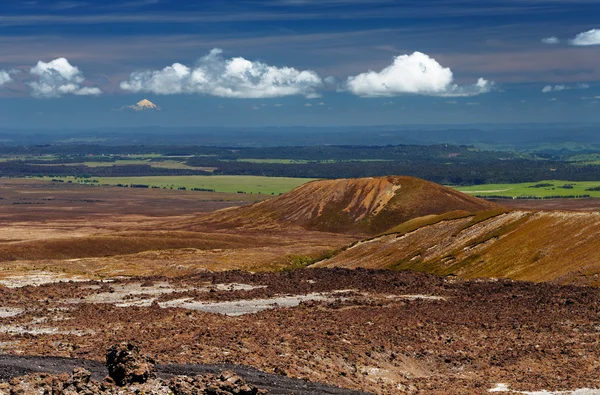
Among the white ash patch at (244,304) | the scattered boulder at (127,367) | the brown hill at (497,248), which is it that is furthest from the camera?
the brown hill at (497,248)

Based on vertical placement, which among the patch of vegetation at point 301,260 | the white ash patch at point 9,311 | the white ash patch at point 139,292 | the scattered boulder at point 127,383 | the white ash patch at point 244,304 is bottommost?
the patch of vegetation at point 301,260

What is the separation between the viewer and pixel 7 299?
6369 cm

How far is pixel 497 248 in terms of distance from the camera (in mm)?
89438

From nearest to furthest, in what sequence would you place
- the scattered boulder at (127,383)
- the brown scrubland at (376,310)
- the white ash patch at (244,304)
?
the scattered boulder at (127,383) < the brown scrubland at (376,310) < the white ash patch at (244,304)

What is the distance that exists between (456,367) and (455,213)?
A: 81.3 m

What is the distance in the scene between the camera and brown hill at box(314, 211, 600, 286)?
7662 cm

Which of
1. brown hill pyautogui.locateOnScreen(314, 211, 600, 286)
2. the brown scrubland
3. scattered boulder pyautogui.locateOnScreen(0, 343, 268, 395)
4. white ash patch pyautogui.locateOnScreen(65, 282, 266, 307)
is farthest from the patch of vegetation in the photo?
scattered boulder pyautogui.locateOnScreen(0, 343, 268, 395)

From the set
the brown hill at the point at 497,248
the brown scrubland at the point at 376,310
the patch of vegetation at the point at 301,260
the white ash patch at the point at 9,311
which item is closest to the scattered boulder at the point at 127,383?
the brown scrubland at the point at 376,310

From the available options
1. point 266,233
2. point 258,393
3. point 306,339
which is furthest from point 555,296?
point 266,233

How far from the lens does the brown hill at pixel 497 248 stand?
76.6 meters

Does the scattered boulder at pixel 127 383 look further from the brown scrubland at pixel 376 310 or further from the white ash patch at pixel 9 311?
the white ash patch at pixel 9 311

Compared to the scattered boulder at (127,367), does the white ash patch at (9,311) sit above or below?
below

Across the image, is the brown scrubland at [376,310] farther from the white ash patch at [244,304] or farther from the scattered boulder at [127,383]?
the scattered boulder at [127,383]

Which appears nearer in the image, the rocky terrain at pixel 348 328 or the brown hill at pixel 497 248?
the rocky terrain at pixel 348 328
